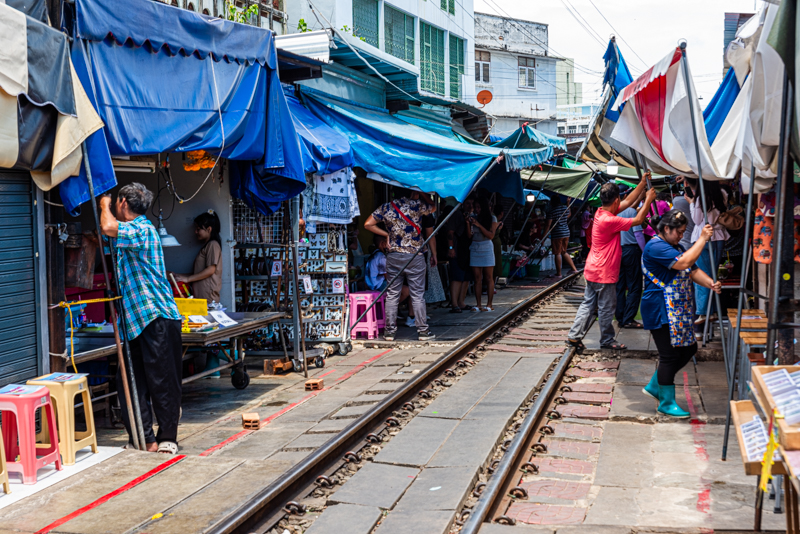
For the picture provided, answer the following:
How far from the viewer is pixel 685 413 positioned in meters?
6.77

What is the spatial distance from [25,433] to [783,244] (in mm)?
4943

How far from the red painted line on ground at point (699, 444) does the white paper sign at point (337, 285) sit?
4.62 meters

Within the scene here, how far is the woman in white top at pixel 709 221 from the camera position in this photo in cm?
891

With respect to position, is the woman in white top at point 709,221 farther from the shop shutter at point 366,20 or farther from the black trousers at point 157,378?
the shop shutter at point 366,20

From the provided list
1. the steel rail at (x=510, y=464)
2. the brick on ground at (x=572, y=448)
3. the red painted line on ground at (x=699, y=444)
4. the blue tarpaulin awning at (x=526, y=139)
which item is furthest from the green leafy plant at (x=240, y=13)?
the red painted line on ground at (x=699, y=444)

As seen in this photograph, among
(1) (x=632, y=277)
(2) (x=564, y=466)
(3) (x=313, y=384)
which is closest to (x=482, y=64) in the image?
(1) (x=632, y=277)

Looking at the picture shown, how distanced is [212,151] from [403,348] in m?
4.44

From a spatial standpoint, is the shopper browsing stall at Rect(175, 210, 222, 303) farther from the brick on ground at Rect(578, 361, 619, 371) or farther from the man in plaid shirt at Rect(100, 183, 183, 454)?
the brick on ground at Rect(578, 361, 619, 371)

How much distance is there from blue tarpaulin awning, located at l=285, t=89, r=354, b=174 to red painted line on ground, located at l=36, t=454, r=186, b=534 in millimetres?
4366

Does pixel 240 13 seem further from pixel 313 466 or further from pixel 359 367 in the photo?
pixel 313 466

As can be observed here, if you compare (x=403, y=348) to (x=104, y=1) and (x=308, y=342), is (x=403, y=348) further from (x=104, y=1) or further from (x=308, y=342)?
(x=104, y=1)

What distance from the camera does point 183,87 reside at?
6.78m

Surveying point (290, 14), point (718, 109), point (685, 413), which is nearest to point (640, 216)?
point (718, 109)

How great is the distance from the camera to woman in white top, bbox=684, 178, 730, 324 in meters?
8.91
